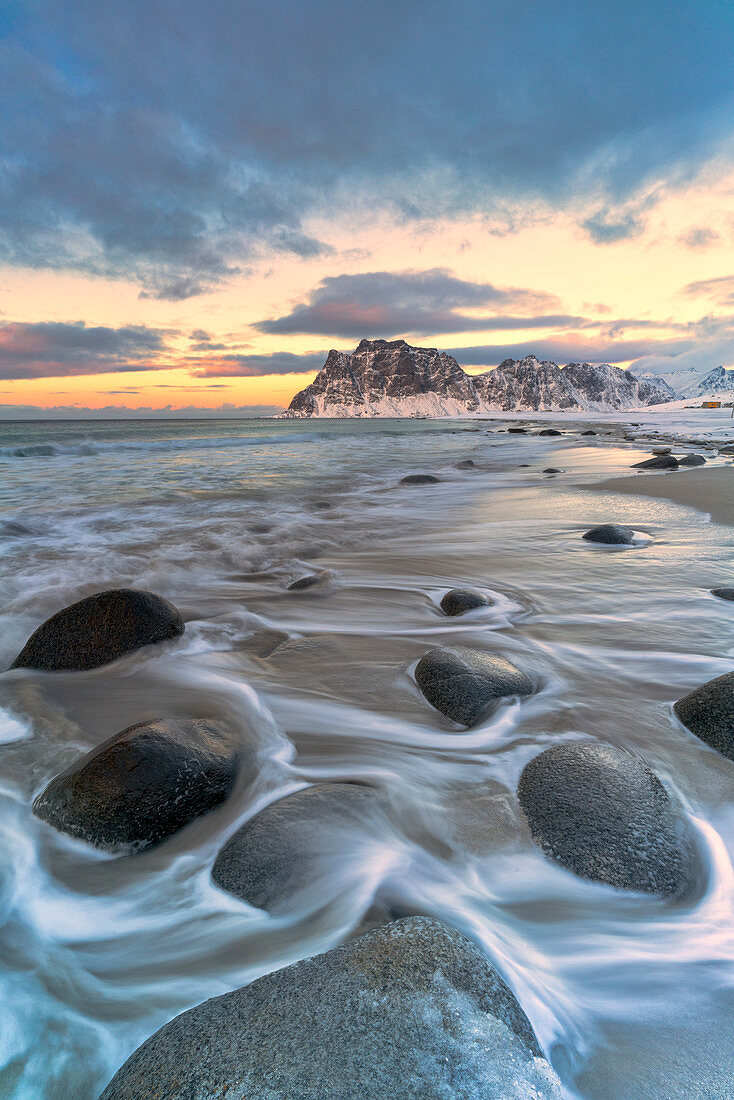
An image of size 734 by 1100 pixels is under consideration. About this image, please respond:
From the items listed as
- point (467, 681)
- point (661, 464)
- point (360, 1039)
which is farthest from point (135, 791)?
point (661, 464)

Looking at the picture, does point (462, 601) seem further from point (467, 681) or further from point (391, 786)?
point (391, 786)

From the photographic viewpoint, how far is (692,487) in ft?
30.5

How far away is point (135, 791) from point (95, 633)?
1761 mm

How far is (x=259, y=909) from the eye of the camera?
1.68 m

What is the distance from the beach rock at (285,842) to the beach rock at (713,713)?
154 cm

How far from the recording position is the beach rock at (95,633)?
131 inches

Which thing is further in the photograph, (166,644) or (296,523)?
(296,523)

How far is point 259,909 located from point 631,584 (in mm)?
4005

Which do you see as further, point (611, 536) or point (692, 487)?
point (692, 487)

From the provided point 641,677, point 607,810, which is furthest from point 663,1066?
point 641,677

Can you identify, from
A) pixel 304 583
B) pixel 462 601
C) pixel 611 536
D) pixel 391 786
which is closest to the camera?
pixel 391 786

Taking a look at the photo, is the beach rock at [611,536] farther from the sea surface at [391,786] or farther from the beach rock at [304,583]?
the beach rock at [304,583]

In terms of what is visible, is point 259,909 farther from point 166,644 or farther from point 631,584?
point 631,584

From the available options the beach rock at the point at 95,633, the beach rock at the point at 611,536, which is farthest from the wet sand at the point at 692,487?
the beach rock at the point at 95,633
